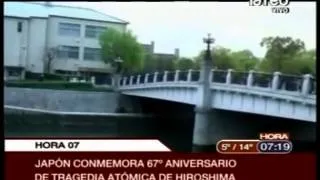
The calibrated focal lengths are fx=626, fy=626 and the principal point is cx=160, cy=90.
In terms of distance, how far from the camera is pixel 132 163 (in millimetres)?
2645

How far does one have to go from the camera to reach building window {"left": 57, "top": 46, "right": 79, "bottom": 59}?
297 cm

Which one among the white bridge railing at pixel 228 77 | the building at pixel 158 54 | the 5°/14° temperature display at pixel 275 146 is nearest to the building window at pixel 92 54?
the building at pixel 158 54

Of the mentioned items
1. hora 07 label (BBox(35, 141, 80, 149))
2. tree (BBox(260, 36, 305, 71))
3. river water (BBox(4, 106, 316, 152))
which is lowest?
hora 07 label (BBox(35, 141, 80, 149))

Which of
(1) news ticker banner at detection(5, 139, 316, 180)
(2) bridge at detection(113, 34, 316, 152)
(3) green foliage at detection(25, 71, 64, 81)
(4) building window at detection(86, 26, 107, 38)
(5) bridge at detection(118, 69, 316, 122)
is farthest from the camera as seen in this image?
(5) bridge at detection(118, 69, 316, 122)

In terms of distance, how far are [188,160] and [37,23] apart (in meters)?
1.04

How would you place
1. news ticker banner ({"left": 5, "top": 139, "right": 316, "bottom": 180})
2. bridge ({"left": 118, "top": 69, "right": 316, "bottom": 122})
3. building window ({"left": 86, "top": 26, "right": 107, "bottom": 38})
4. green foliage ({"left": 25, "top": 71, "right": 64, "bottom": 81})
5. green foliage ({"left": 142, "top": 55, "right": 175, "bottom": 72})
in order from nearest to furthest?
news ticker banner ({"left": 5, "top": 139, "right": 316, "bottom": 180}), building window ({"left": 86, "top": 26, "right": 107, "bottom": 38}), green foliage ({"left": 25, "top": 71, "right": 64, "bottom": 81}), green foliage ({"left": 142, "top": 55, "right": 175, "bottom": 72}), bridge ({"left": 118, "top": 69, "right": 316, "bottom": 122})

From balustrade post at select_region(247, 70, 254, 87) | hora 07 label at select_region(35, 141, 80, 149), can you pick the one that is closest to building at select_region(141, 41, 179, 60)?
balustrade post at select_region(247, 70, 254, 87)

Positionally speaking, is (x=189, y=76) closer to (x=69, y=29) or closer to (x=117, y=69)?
(x=117, y=69)

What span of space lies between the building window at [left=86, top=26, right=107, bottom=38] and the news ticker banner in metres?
0.53

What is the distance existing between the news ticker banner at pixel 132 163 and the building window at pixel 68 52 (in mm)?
478

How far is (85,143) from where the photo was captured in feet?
8.83

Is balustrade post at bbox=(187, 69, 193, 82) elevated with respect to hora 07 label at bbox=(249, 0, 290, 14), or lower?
lower

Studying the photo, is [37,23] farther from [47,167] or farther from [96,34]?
[47,167]

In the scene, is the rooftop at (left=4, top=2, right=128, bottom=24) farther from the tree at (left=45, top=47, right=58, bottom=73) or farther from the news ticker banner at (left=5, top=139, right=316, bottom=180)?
the news ticker banner at (left=5, top=139, right=316, bottom=180)
